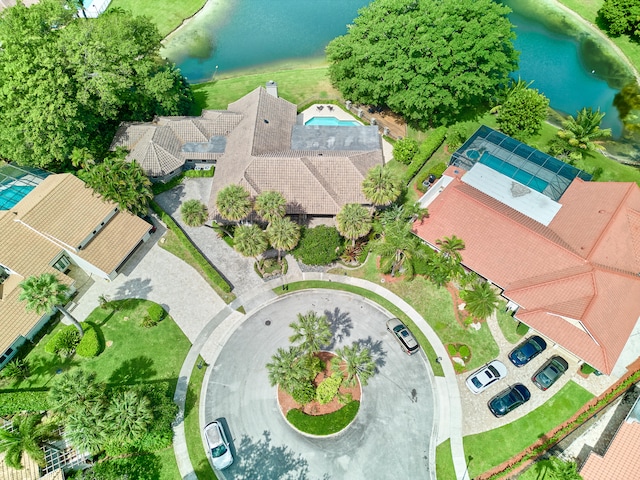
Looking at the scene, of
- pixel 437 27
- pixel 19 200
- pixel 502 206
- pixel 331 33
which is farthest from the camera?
pixel 331 33

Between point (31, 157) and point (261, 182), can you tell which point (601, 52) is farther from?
point (31, 157)

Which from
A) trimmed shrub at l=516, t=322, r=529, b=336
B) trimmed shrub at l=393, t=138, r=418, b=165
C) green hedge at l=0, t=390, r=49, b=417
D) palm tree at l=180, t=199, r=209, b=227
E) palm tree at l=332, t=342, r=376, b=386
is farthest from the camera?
trimmed shrub at l=393, t=138, r=418, b=165

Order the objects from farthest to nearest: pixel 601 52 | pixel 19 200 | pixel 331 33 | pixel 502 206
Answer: pixel 331 33 → pixel 601 52 → pixel 19 200 → pixel 502 206

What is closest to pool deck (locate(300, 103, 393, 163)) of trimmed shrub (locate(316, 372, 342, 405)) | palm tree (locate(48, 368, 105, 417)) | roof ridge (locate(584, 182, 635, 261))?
roof ridge (locate(584, 182, 635, 261))

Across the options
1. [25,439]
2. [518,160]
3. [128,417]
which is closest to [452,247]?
[518,160]

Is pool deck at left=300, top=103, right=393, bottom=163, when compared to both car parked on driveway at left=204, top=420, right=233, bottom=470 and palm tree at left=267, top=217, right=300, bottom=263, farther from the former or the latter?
car parked on driveway at left=204, top=420, right=233, bottom=470

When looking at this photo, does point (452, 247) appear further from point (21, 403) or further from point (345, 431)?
point (21, 403)

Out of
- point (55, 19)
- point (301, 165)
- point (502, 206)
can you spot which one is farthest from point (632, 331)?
point (55, 19)
